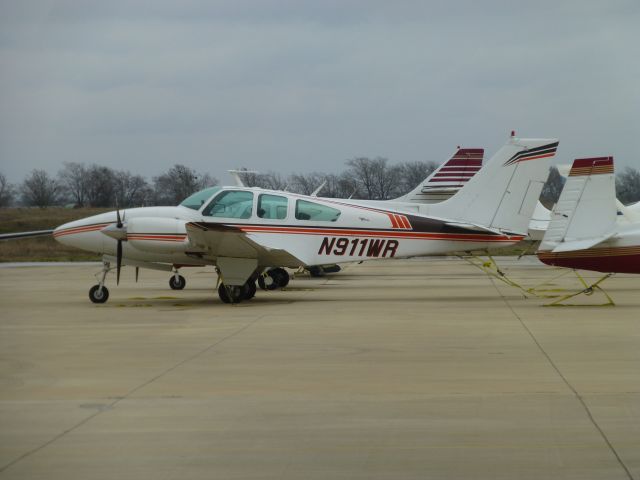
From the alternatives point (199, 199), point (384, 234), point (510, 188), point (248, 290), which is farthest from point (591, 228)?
point (199, 199)

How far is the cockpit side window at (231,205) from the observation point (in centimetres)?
1891

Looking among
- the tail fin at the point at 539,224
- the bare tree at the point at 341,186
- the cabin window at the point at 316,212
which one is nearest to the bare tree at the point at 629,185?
the tail fin at the point at 539,224

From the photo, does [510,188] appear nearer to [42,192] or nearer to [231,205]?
[231,205]

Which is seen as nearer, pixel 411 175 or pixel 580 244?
pixel 580 244

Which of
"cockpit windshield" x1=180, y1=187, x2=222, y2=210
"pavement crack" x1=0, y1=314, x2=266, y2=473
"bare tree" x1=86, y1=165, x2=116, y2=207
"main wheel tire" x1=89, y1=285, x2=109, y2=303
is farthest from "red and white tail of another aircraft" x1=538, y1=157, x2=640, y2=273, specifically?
"bare tree" x1=86, y1=165, x2=116, y2=207

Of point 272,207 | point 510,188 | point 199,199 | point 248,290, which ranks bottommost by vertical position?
point 248,290

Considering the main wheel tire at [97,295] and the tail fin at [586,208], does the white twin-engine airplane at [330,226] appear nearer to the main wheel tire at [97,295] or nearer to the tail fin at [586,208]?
the main wheel tire at [97,295]

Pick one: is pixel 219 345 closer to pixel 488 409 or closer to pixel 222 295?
pixel 488 409

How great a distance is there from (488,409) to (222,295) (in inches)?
452

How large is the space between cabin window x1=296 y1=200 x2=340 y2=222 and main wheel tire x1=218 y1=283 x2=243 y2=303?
2.03m

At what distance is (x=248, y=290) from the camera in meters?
19.0

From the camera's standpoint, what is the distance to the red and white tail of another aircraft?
16516 millimetres

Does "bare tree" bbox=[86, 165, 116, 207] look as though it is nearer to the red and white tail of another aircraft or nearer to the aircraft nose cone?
the aircraft nose cone

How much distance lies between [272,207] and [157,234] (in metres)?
2.48
